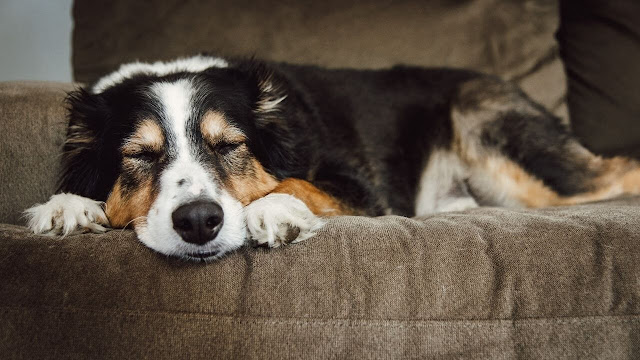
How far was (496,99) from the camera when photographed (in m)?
2.60

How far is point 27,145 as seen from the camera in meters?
1.80

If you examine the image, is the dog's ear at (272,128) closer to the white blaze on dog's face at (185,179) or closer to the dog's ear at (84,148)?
the white blaze on dog's face at (185,179)

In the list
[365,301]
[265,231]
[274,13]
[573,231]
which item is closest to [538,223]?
[573,231]

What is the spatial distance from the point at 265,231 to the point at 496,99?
178 cm

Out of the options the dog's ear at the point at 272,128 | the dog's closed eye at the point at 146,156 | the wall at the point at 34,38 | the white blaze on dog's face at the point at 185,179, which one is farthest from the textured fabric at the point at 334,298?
the wall at the point at 34,38

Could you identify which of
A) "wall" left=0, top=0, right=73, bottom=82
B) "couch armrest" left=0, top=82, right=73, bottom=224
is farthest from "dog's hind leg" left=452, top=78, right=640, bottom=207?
"wall" left=0, top=0, right=73, bottom=82

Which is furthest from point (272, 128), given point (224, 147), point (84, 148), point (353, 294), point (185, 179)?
point (353, 294)

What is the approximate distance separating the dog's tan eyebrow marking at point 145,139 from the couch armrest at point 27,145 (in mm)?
403

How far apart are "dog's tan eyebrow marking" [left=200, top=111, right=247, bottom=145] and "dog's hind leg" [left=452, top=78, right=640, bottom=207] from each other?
1360 mm

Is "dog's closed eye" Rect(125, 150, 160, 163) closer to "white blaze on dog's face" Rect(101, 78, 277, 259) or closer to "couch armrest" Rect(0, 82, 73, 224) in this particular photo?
"white blaze on dog's face" Rect(101, 78, 277, 259)

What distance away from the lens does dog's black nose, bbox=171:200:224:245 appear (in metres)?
1.34

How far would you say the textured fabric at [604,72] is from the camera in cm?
270

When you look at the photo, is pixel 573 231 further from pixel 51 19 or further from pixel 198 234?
pixel 51 19

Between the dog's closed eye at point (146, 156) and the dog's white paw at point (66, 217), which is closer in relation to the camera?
the dog's white paw at point (66, 217)
